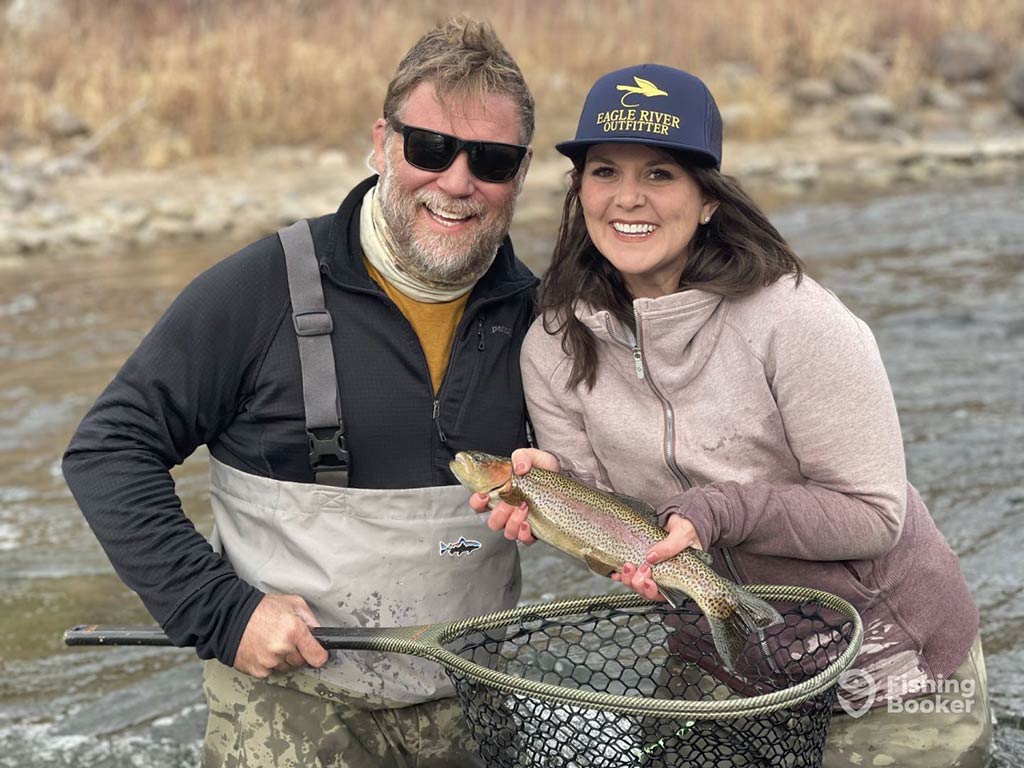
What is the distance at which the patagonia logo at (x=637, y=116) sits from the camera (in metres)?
3.49

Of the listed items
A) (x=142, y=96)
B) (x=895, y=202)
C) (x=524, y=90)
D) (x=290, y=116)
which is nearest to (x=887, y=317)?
(x=895, y=202)

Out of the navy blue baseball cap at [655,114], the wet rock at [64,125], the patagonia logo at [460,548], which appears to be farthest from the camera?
the wet rock at [64,125]

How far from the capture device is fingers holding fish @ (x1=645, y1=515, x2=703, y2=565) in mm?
3178

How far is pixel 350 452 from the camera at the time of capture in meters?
3.73

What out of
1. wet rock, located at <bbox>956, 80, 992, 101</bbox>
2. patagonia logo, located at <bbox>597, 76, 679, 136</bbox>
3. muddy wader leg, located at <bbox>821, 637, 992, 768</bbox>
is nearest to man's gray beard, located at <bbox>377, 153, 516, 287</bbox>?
patagonia logo, located at <bbox>597, 76, 679, 136</bbox>

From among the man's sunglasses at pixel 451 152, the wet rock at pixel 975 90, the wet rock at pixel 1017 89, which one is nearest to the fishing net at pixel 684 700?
the man's sunglasses at pixel 451 152

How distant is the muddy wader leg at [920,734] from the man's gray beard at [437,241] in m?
1.63

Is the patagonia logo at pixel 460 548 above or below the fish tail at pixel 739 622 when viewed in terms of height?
below

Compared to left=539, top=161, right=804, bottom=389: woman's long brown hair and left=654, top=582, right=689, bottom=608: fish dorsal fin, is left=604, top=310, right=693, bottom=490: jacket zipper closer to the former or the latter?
left=539, top=161, right=804, bottom=389: woman's long brown hair

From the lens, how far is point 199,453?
8.00 m

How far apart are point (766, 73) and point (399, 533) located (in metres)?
18.4

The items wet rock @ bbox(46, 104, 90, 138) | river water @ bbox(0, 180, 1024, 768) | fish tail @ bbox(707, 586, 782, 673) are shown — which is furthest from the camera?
wet rock @ bbox(46, 104, 90, 138)

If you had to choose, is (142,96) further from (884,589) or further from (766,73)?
(884,589)

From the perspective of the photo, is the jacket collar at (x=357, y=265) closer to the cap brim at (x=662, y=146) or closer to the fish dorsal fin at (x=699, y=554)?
the cap brim at (x=662, y=146)
